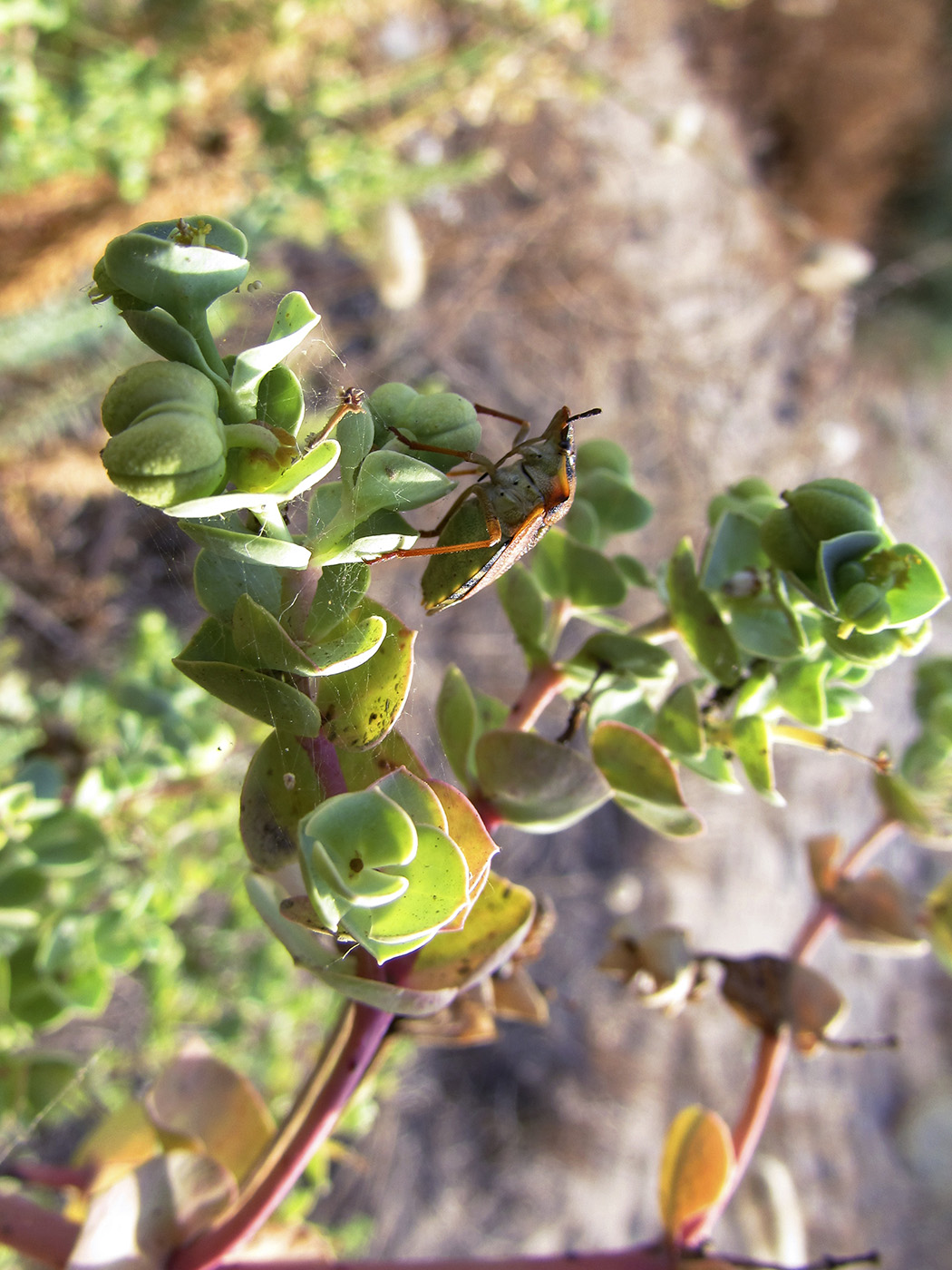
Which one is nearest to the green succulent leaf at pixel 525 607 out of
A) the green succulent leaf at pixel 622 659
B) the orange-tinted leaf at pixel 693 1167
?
the green succulent leaf at pixel 622 659

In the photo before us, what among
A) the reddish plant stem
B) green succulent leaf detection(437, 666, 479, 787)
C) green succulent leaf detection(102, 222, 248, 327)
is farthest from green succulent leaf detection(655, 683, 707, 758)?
the reddish plant stem

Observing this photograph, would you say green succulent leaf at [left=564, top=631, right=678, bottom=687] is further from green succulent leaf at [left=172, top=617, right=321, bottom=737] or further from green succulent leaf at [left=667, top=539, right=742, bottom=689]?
green succulent leaf at [left=172, top=617, right=321, bottom=737]

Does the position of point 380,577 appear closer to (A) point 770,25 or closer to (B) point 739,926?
(B) point 739,926

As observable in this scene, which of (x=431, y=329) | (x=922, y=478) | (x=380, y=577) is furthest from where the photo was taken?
(x=922, y=478)

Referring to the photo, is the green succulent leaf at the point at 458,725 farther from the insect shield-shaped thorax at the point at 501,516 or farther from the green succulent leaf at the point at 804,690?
the green succulent leaf at the point at 804,690

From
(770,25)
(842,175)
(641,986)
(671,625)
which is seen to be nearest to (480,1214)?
(641,986)

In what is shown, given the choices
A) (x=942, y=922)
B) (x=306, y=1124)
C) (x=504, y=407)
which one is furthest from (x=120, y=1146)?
(x=504, y=407)

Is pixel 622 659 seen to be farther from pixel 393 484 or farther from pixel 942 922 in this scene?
pixel 942 922
